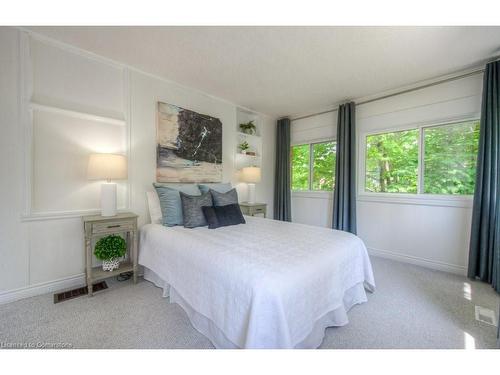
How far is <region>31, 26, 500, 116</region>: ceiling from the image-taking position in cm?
190

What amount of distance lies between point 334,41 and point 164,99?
7.10 ft

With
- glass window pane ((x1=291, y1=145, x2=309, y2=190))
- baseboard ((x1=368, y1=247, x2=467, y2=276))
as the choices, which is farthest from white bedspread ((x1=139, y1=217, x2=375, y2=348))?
glass window pane ((x1=291, y1=145, x2=309, y2=190))

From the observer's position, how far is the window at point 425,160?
260cm

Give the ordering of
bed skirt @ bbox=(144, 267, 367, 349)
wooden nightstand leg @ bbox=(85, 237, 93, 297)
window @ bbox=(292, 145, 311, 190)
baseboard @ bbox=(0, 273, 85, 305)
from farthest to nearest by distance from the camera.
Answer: window @ bbox=(292, 145, 311, 190) → wooden nightstand leg @ bbox=(85, 237, 93, 297) → baseboard @ bbox=(0, 273, 85, 305) → bed skirt @ bbox=(144, 267, 367, 349)

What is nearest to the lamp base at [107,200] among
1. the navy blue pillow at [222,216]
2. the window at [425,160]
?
the navy blue pillow at [222,216]

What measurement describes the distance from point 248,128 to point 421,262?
3438 mm

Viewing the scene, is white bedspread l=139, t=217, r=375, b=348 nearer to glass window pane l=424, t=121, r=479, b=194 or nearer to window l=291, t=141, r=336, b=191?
glass window pane l=424, t=121, r=479, b=194

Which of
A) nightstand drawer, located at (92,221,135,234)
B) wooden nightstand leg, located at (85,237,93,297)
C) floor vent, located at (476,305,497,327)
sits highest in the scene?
nightstand drawer, located at (92,221,135,234)

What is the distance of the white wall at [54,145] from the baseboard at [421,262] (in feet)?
11.6

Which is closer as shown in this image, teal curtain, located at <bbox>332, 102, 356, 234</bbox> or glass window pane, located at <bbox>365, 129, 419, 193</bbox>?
glass window pane, located at <bbox>365, 129, 419, 193</bbox>

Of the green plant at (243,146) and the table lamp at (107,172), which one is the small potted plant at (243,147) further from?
the table lamp at (107,172)

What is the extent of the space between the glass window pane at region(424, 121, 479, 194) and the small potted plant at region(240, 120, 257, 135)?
2.71 metres

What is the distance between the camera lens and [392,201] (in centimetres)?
312
